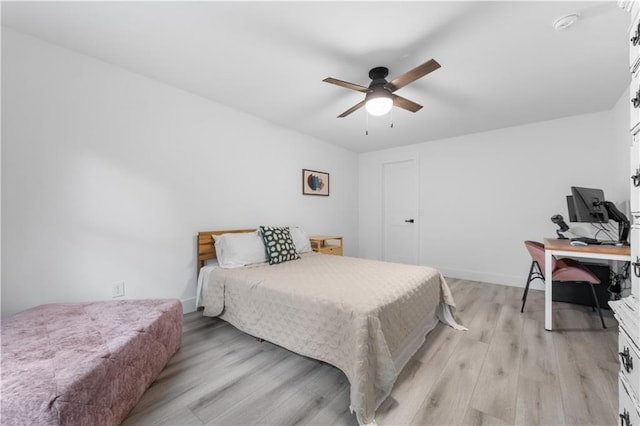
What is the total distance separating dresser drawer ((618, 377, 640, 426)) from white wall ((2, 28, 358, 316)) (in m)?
3.11

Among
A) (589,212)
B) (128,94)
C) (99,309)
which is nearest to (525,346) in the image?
(589,212)

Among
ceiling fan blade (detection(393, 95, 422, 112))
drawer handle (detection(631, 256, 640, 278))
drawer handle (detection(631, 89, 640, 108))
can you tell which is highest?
ceiling fan blade (detection(393, 95, 422, 112))

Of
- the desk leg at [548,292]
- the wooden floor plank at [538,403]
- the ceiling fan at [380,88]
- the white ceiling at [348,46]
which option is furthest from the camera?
the desk leg at [548,292]

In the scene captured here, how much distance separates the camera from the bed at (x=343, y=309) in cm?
147

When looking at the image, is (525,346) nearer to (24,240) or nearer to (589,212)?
(589,212)

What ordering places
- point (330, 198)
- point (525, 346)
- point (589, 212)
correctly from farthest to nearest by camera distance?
point (330, 198) → point (589, 212) → point (525, 346)

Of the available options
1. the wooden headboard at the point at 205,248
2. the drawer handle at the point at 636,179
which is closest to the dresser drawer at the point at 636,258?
the drawer handle at the point at 636,179

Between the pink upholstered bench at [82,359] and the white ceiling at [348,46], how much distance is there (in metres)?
1.99

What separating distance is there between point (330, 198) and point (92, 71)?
3.46 meters

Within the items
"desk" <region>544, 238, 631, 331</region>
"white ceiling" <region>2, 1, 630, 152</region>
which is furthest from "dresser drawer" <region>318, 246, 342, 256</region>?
"desk" <region>544, 238, 631, 331</region>

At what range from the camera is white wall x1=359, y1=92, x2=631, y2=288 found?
317cm

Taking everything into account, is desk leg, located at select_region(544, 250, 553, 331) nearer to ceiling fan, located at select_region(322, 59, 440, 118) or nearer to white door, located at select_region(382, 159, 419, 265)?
ceiling fan, located at select_region(322, 59, 440, 118)

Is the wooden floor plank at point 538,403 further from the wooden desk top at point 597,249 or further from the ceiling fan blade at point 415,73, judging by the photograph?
the ceiling fan blade at point 415,73

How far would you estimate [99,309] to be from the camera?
Answer: 5.79 feet
